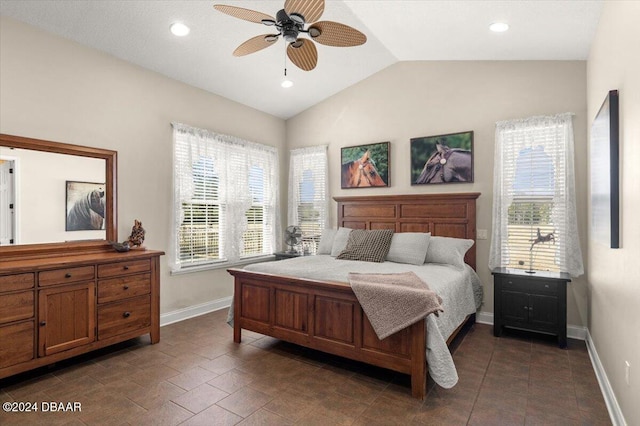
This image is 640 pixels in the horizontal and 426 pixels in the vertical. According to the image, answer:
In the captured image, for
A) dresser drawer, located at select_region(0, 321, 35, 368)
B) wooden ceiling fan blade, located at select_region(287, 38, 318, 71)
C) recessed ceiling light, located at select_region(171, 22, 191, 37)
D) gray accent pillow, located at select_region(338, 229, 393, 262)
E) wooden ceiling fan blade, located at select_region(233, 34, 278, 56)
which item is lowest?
dresser drawer, located at select_region(0, 321, 35, 368)

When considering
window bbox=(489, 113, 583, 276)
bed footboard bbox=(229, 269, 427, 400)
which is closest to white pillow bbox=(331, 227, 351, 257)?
bed footboard bbox=(229, 269, 427, 400)

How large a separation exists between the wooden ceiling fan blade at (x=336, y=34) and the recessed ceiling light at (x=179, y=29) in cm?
159

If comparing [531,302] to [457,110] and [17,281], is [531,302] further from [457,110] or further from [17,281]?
[17,281]

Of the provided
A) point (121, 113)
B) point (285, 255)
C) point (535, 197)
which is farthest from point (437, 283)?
point (121, 113)

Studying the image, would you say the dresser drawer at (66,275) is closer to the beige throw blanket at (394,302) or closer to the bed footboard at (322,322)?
the bed footboard at (322,322)

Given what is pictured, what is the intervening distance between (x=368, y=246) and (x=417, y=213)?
0.92 m

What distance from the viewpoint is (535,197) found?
3971 millimetres

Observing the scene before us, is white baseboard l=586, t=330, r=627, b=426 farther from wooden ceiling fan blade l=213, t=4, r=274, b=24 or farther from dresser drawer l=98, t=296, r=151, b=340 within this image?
dresser drawer l=98, t=296, r=151, b=340

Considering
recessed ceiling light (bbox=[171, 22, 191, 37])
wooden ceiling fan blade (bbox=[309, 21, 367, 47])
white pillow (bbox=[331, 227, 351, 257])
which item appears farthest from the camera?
white pillow (bbox=[331, 227, 351, 257])

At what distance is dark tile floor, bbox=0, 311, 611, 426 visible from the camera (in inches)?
91.8

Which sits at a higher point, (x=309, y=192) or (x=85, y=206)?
(x=309, y=192)

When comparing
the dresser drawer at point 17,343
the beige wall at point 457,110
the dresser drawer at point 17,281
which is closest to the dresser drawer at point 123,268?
the dresser drawer at point 17,281

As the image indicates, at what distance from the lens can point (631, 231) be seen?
1.95m

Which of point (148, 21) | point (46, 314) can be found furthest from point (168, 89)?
point (46, 314)
